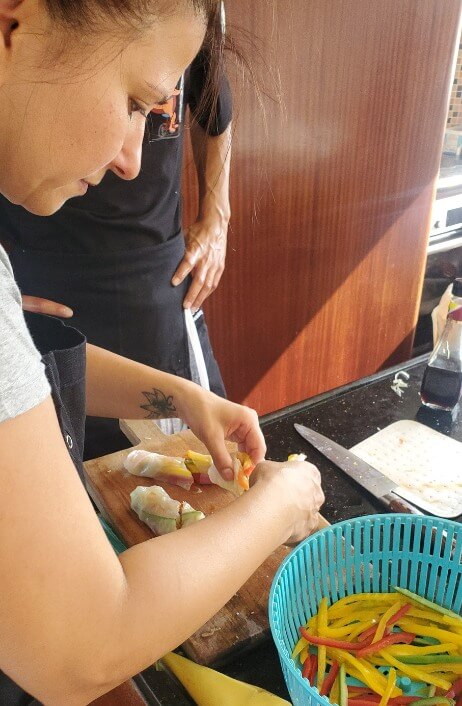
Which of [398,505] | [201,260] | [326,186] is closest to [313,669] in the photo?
[398,505]

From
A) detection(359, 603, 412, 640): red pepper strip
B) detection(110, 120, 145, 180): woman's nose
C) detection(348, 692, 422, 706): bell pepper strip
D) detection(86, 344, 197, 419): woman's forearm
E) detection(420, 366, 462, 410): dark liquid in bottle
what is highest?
detection(110, 120, 145, 180): woman's nose

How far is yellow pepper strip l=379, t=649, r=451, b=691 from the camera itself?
24.7 inches

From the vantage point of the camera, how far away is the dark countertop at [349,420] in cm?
91

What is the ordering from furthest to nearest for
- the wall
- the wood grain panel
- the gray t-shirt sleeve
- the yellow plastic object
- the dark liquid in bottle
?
the wall → the wood grain panel → the dark liquid in bottle → the yellow plastic object → the gray t-shirt sleeve

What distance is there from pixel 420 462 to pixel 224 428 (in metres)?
0.34

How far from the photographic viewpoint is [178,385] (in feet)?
3.12

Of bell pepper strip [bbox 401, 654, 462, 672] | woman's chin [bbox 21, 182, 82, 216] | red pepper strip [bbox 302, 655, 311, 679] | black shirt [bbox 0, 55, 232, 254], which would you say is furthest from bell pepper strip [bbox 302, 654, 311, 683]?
black shirt [bbox 0, 55, 232, 254]

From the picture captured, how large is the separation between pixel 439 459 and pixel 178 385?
0.45 m

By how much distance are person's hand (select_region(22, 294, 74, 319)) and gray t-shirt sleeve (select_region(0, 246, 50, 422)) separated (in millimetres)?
727

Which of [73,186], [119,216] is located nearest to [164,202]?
[119,216]

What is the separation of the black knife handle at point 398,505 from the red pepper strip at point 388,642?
0.62 ft

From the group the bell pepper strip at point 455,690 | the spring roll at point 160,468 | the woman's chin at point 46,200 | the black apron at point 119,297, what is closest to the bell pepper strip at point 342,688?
the bell pepper strip at point 455,690

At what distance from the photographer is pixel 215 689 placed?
2.00ft

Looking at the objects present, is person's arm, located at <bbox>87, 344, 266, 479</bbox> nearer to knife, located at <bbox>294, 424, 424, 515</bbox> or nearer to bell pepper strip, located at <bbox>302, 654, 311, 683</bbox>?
knife, located at <bbox>294, 424, 424, 515</bbox>
